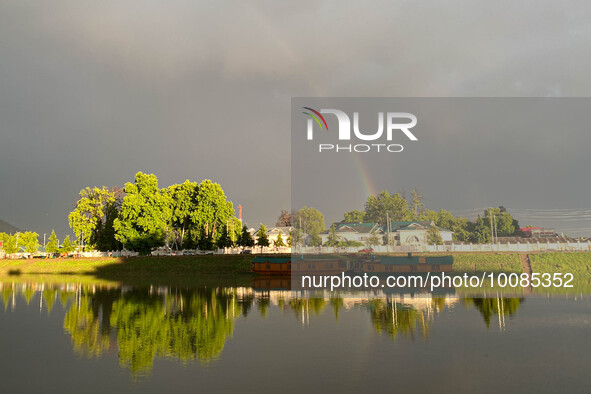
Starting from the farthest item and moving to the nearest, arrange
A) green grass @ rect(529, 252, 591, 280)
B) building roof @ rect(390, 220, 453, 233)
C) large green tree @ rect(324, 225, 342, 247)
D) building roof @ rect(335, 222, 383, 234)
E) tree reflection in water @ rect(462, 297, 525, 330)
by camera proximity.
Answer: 1. building roof @ rect(335, 222, 383, 234)
2. large green tree @ rect(324, 225, 342, 247)
3. building roof @ rect(390, 220, 453, 233)
4. green grass @ rect(529, 252, 591, 280)
5. tree reflection in water @ rect(462, 297, 525, 330)

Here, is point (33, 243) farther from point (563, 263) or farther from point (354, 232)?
point (563, 263)

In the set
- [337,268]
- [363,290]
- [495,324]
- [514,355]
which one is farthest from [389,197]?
[514,355]

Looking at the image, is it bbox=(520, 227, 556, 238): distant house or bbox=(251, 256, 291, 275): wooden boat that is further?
bbox=(520, 227, 556, 238): distant house

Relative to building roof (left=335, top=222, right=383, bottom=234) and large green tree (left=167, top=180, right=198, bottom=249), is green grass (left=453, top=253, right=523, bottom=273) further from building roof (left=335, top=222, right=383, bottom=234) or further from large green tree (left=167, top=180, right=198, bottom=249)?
large green tree (left=167, top=180, right=198, bottom=249)

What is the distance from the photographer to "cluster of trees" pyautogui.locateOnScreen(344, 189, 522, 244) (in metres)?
102

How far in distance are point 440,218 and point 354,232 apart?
2463cm

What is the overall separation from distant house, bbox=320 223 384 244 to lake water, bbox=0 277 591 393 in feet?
228

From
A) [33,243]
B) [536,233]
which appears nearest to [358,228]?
[536,233]

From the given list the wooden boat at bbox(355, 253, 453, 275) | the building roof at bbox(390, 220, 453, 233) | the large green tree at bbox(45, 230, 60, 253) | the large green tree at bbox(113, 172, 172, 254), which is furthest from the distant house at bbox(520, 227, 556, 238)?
the large green tree at bbox(45, 230, 60, 253)

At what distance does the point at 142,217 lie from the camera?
78.5m

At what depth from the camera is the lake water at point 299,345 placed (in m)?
18.6

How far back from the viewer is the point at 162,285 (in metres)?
58.7

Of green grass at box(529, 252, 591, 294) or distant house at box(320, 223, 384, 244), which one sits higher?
distant house at box(320, 223, 384, 244)

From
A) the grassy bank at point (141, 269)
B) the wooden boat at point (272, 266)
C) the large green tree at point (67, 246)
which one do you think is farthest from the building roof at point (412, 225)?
the large green tree at point (67, 246)
